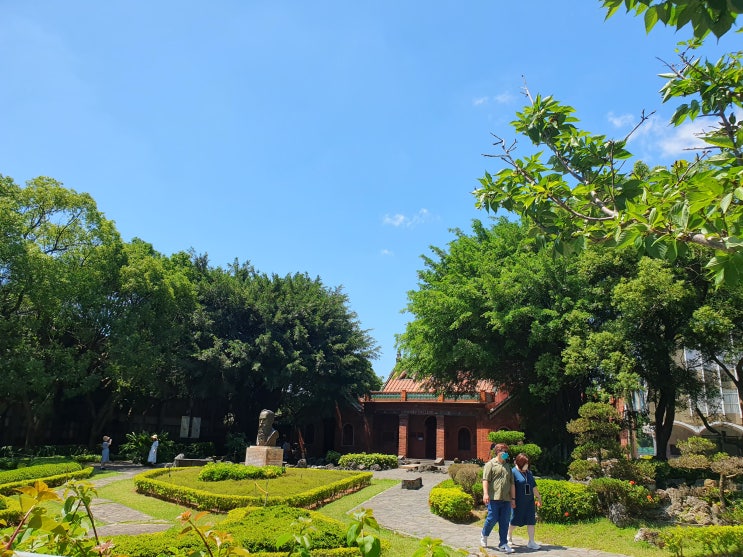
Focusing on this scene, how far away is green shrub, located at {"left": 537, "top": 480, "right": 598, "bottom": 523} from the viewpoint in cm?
1095

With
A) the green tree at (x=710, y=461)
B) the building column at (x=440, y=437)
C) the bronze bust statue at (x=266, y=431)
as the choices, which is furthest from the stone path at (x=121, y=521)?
the building column at (x=440, y=437)

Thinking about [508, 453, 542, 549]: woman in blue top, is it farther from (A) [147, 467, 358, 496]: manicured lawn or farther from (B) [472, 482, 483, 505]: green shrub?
(A) [147, 467, 358, 496]: manicured lawn

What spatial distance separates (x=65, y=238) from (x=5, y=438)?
40.2 feet

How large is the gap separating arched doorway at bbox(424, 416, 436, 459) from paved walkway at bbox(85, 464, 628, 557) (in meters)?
16.2

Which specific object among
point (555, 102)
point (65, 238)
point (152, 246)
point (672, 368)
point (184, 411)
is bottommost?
point (184, 411)

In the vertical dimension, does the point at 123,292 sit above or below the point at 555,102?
above

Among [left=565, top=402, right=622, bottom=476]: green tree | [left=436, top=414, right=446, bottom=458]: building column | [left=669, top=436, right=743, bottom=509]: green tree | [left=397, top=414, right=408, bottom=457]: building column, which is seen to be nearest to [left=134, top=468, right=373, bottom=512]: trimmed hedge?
[left=565, top=402, right=622, bottom=476]: green tree

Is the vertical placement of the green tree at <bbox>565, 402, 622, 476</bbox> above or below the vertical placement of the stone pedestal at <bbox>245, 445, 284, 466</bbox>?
above

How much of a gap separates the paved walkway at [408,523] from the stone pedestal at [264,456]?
5027mm

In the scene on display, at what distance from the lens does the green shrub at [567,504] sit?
35.9 ft

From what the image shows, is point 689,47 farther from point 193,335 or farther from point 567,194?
point 193,335

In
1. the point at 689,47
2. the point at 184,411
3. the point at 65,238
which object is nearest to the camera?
the point at 689,47

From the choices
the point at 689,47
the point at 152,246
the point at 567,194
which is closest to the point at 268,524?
the point at 567,194

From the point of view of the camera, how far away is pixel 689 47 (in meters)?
5.35
